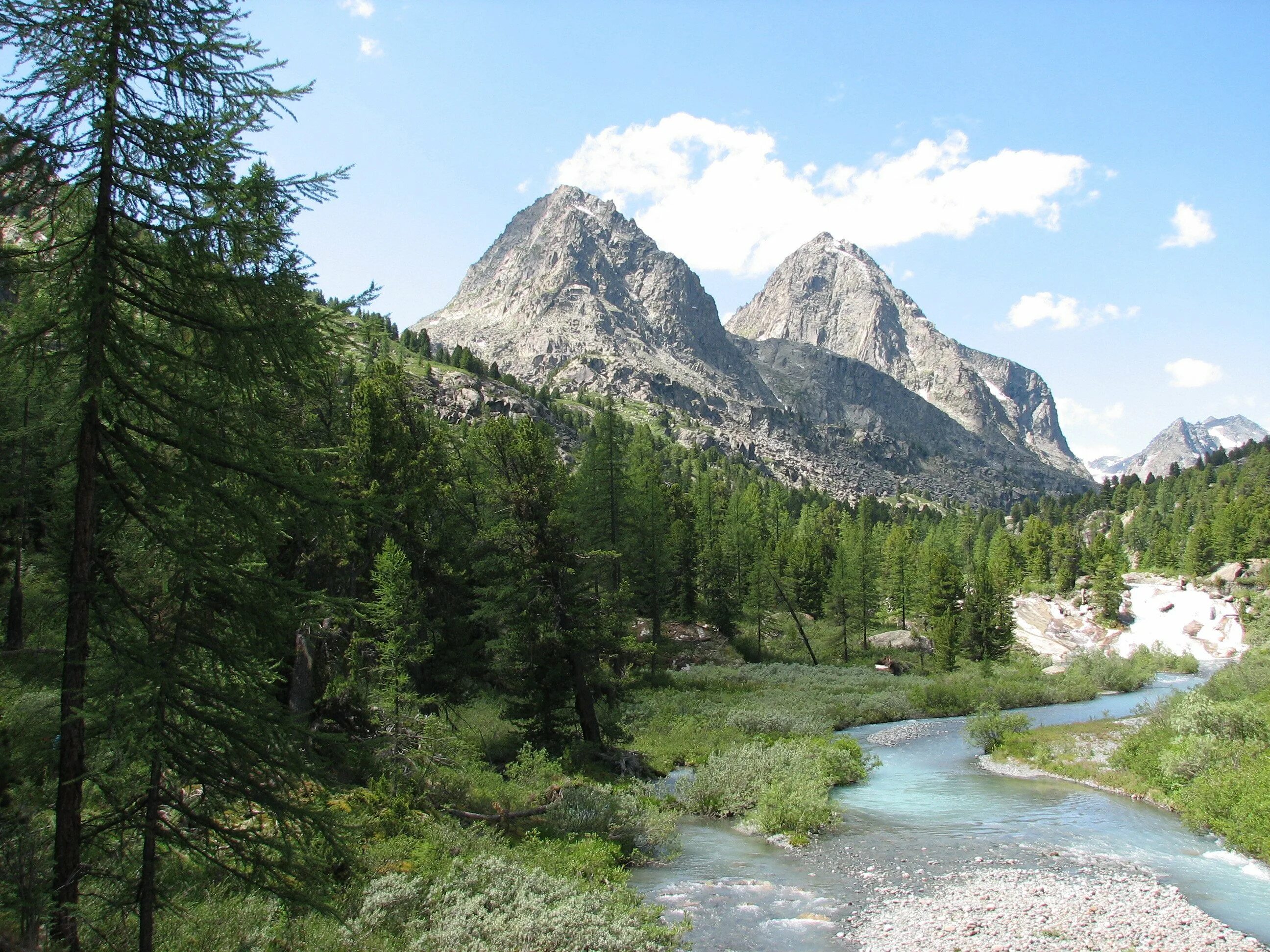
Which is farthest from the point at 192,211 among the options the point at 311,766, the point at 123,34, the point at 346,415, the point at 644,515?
the point at 644,515

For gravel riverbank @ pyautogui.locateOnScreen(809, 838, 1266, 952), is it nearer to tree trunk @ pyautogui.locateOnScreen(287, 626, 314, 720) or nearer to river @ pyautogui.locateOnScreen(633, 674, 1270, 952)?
river @ pyautogui.locateOnScreen(633, 674, 1270, 952)

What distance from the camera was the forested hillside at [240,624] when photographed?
6.61 meters

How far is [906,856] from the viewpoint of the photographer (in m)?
18.5

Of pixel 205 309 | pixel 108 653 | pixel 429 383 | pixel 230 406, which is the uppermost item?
pixel 429 383

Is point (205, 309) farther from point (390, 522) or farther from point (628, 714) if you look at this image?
point (628, 714)

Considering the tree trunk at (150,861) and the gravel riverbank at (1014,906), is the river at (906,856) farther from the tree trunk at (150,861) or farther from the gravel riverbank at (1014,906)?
the tree trunk at (150,861)

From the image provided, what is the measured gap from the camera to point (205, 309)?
7199 mm

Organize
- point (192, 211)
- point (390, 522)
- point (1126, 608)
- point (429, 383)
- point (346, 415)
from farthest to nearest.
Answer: point (429, 383), point (1126, 608), point (346, 415), point (390, 522), point (192, 211)

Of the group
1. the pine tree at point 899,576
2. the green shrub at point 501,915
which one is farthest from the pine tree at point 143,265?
the pine tree at point 899,576

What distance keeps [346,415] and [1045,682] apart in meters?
52.5

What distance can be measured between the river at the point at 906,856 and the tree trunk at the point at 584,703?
476cm

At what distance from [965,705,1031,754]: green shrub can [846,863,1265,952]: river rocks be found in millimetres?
17276

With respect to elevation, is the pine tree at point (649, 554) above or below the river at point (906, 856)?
above

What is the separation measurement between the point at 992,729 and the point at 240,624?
34.8 m
